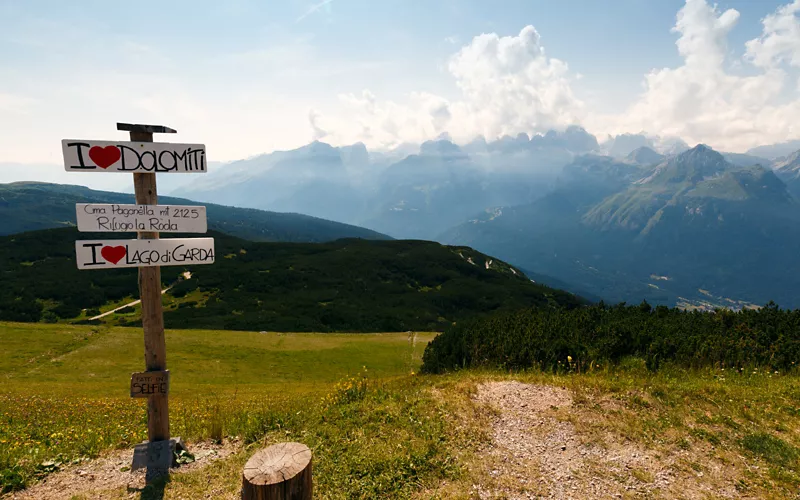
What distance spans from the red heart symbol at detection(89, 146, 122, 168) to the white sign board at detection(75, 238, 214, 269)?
162 cm

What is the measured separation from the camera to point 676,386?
11281 millimetres

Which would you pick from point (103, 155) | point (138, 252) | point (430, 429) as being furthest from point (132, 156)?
point (430, 429)

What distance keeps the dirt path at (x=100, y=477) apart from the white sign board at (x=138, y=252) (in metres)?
4.51

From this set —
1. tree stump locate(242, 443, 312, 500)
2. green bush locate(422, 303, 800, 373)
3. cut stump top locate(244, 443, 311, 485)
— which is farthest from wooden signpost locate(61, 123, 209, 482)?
green bush locate(422, 303, 800, 373)

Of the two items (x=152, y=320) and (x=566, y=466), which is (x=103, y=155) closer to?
(x=152, y=320)

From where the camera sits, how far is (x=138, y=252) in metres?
7.83

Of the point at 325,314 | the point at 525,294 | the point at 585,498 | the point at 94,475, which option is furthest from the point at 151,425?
the point at 525,294

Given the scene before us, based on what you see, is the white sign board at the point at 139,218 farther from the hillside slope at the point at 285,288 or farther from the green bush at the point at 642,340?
the hillside slope at the point at 285,288

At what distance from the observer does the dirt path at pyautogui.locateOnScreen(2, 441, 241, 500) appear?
288 inches

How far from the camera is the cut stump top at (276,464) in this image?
16.0ft

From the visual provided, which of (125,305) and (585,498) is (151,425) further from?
(125,305)

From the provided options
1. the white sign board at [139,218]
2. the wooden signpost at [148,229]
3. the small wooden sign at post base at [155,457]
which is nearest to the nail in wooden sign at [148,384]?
the wooden signpost at [148,229]

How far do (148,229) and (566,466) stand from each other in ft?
35.0

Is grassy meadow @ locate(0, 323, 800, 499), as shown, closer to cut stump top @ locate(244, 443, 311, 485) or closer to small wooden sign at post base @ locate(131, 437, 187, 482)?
small wooden sign at post base @ locate(131, 437, 187, 482)
